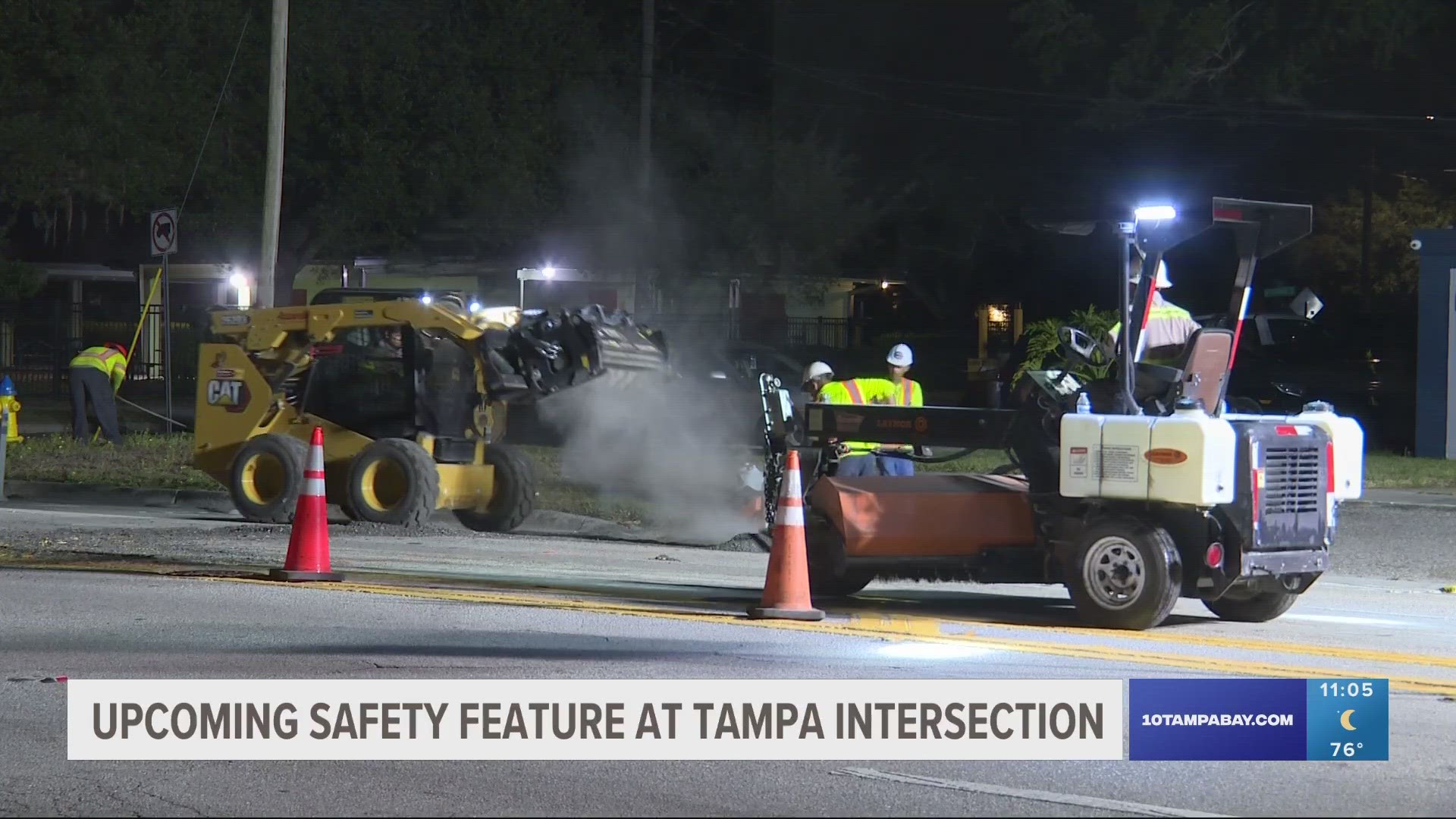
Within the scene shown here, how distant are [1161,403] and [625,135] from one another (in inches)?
1331

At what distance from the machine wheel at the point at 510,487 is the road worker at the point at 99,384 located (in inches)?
344

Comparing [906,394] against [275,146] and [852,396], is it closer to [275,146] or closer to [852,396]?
[852,396]

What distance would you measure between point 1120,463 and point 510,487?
7.37 metres

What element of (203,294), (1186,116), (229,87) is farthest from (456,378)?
(203,294)

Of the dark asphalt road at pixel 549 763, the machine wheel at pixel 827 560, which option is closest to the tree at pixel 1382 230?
the machine wheel at pixel 827 560

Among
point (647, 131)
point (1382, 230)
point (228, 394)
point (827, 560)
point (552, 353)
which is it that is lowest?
point (827, 560)

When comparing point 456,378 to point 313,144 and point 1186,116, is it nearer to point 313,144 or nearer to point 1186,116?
point 1186,116

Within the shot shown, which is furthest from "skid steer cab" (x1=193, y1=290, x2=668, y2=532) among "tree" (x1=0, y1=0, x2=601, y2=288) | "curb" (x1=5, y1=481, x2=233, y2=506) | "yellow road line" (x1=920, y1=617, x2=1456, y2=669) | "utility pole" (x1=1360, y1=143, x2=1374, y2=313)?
"utility pole" (x1=1360, y1=143, x2=1374, y2=313)

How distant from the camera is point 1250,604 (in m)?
10.1

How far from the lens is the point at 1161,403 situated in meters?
9.69

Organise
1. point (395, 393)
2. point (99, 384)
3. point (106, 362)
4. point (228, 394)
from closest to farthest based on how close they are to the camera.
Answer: point (395, 393) < point (228, 394) < point (99, 384) < point (106, 362)

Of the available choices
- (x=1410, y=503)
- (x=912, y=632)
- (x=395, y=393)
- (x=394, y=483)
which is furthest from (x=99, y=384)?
(x=912, y=632)

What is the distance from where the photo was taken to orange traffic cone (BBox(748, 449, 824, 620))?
960cm

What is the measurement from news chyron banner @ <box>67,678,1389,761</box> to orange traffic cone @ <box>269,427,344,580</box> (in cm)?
341
